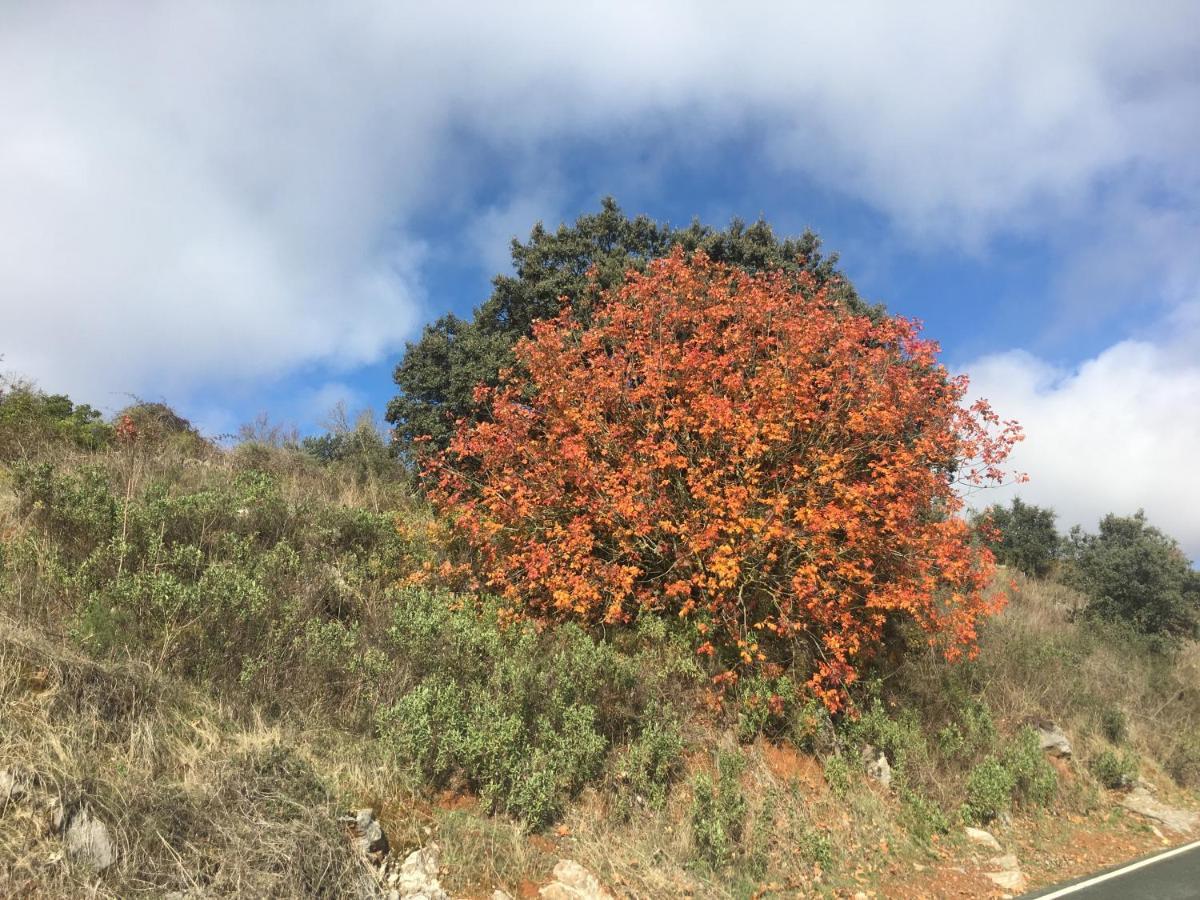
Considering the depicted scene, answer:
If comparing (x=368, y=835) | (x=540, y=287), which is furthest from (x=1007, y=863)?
(x=540, y=287)

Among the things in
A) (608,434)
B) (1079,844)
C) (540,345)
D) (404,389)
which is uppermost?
(404,389)

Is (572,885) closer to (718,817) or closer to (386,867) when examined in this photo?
(386,867)

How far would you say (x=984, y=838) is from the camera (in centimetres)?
802

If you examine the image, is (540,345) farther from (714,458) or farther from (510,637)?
(510,637)

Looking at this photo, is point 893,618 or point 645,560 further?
point 893,618

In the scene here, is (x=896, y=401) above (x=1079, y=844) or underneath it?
above

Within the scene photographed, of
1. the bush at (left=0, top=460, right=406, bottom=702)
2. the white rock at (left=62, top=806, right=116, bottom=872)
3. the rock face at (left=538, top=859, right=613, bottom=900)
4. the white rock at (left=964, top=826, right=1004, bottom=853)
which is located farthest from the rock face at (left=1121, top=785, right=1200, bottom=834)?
the white rock at (left=62, top=806, right=116, bottom=872)

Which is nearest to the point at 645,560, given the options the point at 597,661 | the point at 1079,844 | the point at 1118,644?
the point at 597,661

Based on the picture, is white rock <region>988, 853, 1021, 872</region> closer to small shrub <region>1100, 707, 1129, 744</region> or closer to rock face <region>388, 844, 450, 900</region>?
rock face <region>388, 844, 450, 900</region>

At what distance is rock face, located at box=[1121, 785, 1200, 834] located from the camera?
10219 millimetres

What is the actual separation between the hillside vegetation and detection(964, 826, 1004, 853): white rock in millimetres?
196

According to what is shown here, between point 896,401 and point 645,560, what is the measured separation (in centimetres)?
405

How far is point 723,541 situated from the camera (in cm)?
797

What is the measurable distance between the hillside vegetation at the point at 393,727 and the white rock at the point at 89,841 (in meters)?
0.05
